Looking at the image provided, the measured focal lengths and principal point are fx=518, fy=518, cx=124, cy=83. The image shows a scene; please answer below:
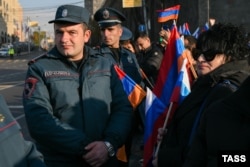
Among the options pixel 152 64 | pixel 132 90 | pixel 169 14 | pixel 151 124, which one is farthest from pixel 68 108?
pixel 169 14

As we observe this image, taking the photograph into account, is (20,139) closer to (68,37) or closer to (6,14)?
(68,37)

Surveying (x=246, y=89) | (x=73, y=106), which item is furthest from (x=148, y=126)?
(x=246, y=89)

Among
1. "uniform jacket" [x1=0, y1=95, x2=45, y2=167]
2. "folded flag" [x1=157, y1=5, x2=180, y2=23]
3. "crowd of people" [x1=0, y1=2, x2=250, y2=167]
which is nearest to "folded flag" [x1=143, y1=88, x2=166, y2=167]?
"crowd of people" [x1=0, y1=2, x2=250, y2=167]

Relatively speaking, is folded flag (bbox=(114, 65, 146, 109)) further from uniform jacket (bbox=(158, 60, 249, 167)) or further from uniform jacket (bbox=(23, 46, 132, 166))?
uniform jacket (bbox=(158, 60, 249, 167))

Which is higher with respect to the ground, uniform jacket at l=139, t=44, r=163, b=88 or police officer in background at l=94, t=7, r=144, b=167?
police officer in background at l=94, t=7, r=144, b=167

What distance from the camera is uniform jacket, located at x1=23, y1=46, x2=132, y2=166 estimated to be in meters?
3.35

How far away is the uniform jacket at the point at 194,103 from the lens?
2.89 metres

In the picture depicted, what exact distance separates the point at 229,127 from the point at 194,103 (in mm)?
953

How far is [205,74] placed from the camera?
125 inches

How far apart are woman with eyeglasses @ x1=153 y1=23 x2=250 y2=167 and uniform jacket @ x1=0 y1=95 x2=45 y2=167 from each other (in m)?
0.95

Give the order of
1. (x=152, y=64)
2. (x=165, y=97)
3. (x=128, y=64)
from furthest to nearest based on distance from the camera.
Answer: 1. (x=152, y=64)
2. (x=128, y=64)
3. (x=165, y=97)

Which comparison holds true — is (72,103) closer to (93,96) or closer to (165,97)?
(93,96)

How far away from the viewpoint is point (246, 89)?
6.94 feet

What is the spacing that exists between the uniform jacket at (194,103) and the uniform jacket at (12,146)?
949 millimetres
